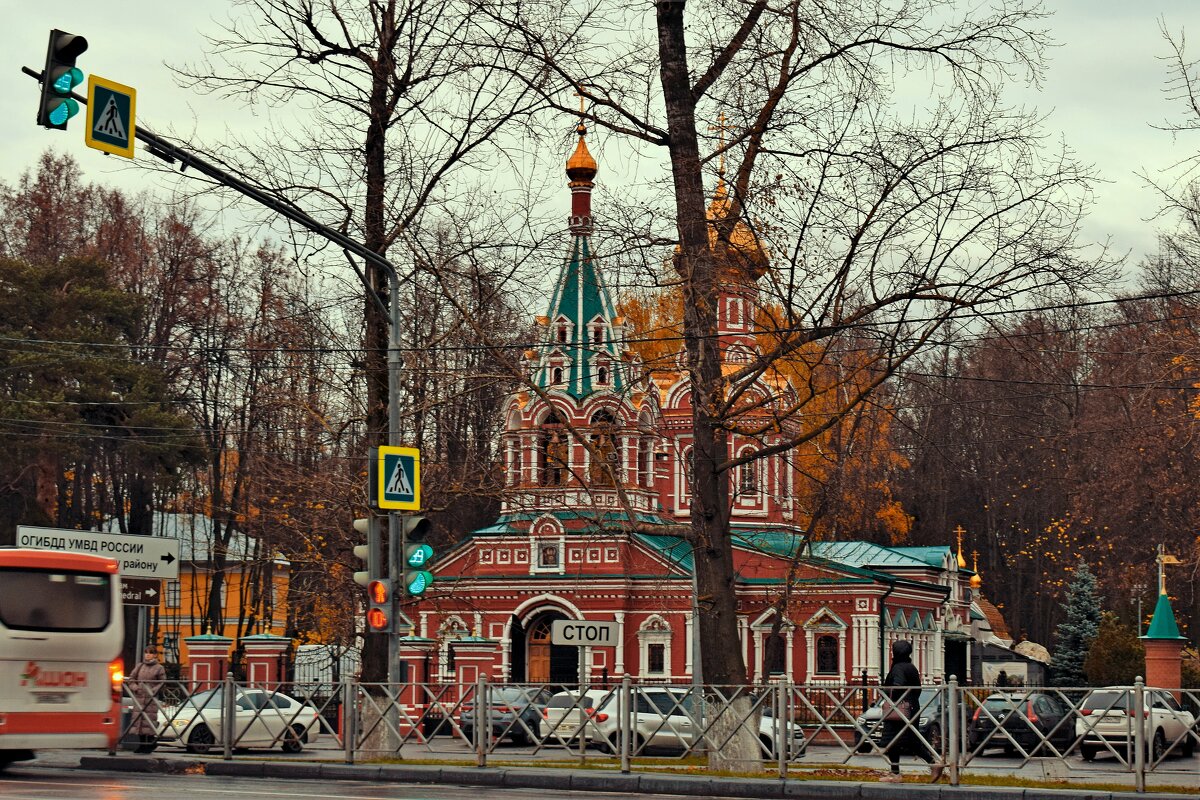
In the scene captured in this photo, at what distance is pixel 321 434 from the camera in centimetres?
3412

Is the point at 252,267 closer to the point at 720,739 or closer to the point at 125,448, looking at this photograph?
the point at 125,448

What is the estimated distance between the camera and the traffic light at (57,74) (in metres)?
15.4

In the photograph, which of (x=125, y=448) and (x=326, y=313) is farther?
(x=125, y=448)

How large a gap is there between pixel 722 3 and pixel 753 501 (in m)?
38.2

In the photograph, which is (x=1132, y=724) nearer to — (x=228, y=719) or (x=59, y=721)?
(x=228, y=719)

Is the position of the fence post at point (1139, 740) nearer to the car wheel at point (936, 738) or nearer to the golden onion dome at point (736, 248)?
the car wheel at point (936, 738)

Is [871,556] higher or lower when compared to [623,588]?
higher

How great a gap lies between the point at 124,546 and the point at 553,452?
7.50 meters

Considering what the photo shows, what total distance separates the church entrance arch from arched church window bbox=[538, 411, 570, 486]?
23.4 ft

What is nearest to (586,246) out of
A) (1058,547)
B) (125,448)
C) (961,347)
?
(961,347)

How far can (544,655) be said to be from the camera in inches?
2258

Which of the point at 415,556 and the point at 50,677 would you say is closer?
the point at 50,677

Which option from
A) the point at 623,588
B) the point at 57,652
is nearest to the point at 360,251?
the point at 57,652

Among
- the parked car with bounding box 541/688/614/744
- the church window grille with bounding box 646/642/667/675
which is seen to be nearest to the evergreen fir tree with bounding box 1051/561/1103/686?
the church window grille with bounding box 646/642/667/675
